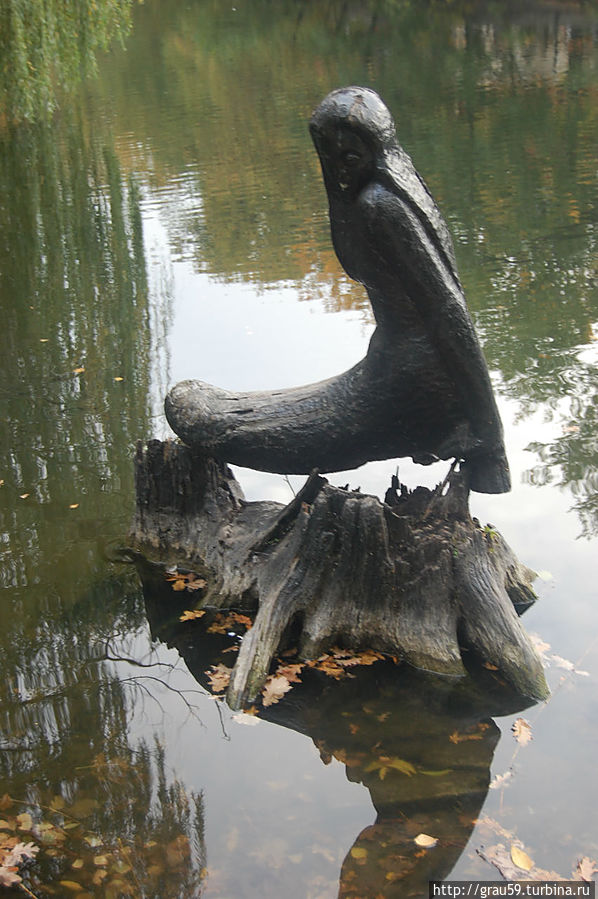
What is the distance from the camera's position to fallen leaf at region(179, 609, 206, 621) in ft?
18.6

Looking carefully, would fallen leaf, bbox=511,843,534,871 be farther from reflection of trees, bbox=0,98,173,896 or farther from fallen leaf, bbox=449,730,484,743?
reflection of trees, bbox=0,98,173,896

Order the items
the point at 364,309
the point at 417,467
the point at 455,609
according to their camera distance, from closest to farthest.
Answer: the point at 455,609 < the point at 417,467 < the point at 364,309

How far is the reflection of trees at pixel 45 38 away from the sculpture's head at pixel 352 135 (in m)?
11.5

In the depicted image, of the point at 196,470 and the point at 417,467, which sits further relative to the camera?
the point at 417,467

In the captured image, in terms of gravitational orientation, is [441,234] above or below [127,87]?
below

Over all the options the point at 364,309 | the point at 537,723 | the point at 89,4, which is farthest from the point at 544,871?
the point at 89,4

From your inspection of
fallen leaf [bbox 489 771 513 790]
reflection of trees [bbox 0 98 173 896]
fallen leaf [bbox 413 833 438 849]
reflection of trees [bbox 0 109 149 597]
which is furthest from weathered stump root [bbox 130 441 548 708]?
reflection of trees [bbox 0 109 149 597]

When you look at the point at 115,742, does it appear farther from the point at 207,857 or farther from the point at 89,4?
the point at 89,4

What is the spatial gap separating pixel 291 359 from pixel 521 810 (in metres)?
5.93

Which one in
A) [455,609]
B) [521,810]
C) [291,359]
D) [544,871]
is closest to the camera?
[544,871]

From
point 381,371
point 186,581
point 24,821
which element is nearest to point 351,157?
point 381,371

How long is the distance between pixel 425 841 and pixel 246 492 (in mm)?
3454

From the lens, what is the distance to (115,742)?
4.68m

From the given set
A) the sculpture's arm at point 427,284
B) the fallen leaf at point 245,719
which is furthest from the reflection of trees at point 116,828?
the sculpture's arm at point 427,284
